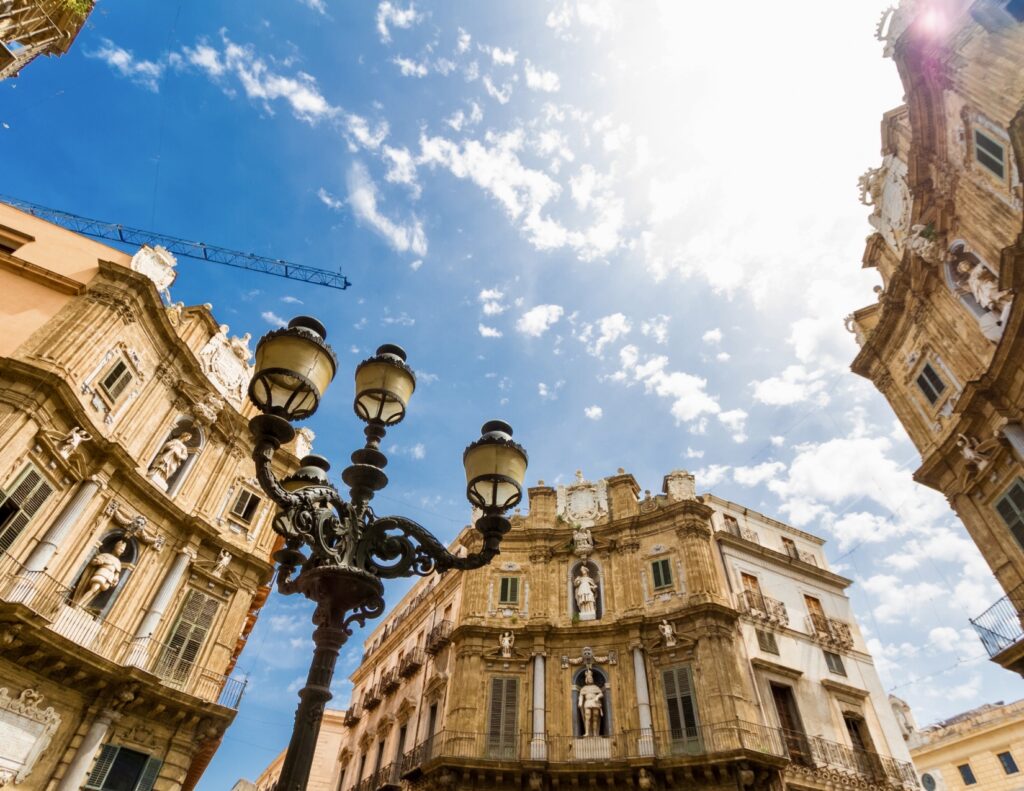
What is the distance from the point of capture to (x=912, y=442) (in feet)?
57.7

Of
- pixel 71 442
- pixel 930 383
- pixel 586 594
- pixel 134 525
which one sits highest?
pixel 930 383

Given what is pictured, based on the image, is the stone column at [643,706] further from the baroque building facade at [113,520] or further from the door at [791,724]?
the baroque building facade at [113,520]

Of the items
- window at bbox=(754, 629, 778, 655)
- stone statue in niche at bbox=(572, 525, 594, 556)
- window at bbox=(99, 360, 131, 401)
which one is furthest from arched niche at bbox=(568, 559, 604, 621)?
window at bbox=(99, 360, 131, 401)

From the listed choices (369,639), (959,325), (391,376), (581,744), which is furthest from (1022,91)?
(369,639)

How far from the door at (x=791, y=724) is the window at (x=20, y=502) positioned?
71.6 feet

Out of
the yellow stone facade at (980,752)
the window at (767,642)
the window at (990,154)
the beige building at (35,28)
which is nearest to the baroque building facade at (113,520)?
the beige building at (35,28)

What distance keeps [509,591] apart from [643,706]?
6.49m

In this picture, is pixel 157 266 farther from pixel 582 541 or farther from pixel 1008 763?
pixel 1008 763

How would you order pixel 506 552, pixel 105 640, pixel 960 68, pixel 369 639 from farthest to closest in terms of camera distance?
pixel 369 639
pixel 506 552
pixel 960 68
pixel 105 640

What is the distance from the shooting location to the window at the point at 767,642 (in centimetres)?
2111

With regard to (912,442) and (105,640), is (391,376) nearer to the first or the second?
(105,640)

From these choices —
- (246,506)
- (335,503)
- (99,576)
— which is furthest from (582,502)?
(335,503)

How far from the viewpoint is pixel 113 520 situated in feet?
50.8

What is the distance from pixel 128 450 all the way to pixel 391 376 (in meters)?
13.7
